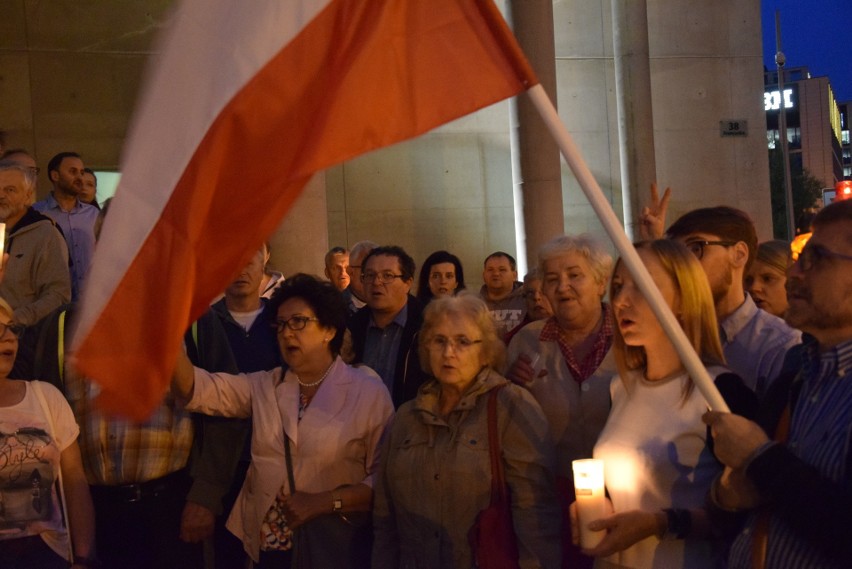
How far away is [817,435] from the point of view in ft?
8.43

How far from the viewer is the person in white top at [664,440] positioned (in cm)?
319

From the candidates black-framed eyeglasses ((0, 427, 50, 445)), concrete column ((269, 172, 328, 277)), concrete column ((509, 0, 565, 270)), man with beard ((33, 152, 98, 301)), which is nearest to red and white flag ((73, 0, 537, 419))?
black-framed eyeglasses ((0, 427, 50, 445))

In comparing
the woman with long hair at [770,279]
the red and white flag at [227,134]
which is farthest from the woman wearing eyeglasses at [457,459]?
the woman with long hair at [770,279]

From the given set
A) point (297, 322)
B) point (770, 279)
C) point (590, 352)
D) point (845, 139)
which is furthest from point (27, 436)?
point (845, 139)

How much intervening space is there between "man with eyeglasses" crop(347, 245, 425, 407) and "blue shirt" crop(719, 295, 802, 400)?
6.61 ft

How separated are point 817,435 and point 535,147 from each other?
29.6 ft

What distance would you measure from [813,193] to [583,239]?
59.7 metres

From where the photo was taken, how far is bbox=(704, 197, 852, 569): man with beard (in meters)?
2.45

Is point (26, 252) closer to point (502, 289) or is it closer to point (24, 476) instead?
point (24, 476)

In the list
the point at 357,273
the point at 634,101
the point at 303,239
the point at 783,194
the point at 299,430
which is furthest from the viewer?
the point at 783,194

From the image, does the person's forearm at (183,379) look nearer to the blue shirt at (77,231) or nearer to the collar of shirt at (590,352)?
the collar of shirt at (590,352)

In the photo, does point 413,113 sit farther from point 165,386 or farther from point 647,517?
point 647,517

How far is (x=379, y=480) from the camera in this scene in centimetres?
427

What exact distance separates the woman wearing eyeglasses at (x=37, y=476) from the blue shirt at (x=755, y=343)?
2.92 metres
